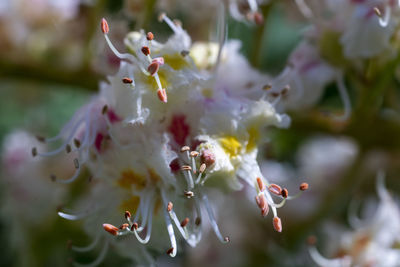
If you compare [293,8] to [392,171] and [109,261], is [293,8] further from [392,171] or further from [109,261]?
[109,261]

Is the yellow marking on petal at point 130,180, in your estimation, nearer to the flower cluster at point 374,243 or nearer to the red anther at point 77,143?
the red anther at point 77,143

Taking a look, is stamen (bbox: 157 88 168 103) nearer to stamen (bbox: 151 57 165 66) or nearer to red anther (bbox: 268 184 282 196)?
stamen (bbox: 151 57 165 66)

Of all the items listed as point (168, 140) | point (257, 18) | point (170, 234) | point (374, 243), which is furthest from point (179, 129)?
point (374, 243)

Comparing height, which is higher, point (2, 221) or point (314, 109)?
point (314, 109)

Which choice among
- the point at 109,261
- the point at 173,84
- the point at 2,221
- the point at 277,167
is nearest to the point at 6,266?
the point at 2,221

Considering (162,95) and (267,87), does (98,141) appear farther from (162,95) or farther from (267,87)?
(267,87)

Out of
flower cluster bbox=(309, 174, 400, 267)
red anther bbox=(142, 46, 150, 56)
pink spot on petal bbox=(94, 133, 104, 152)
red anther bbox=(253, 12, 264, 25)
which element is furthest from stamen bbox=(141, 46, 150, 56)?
flower cluster bbox=(309, 174, 400, 267)
